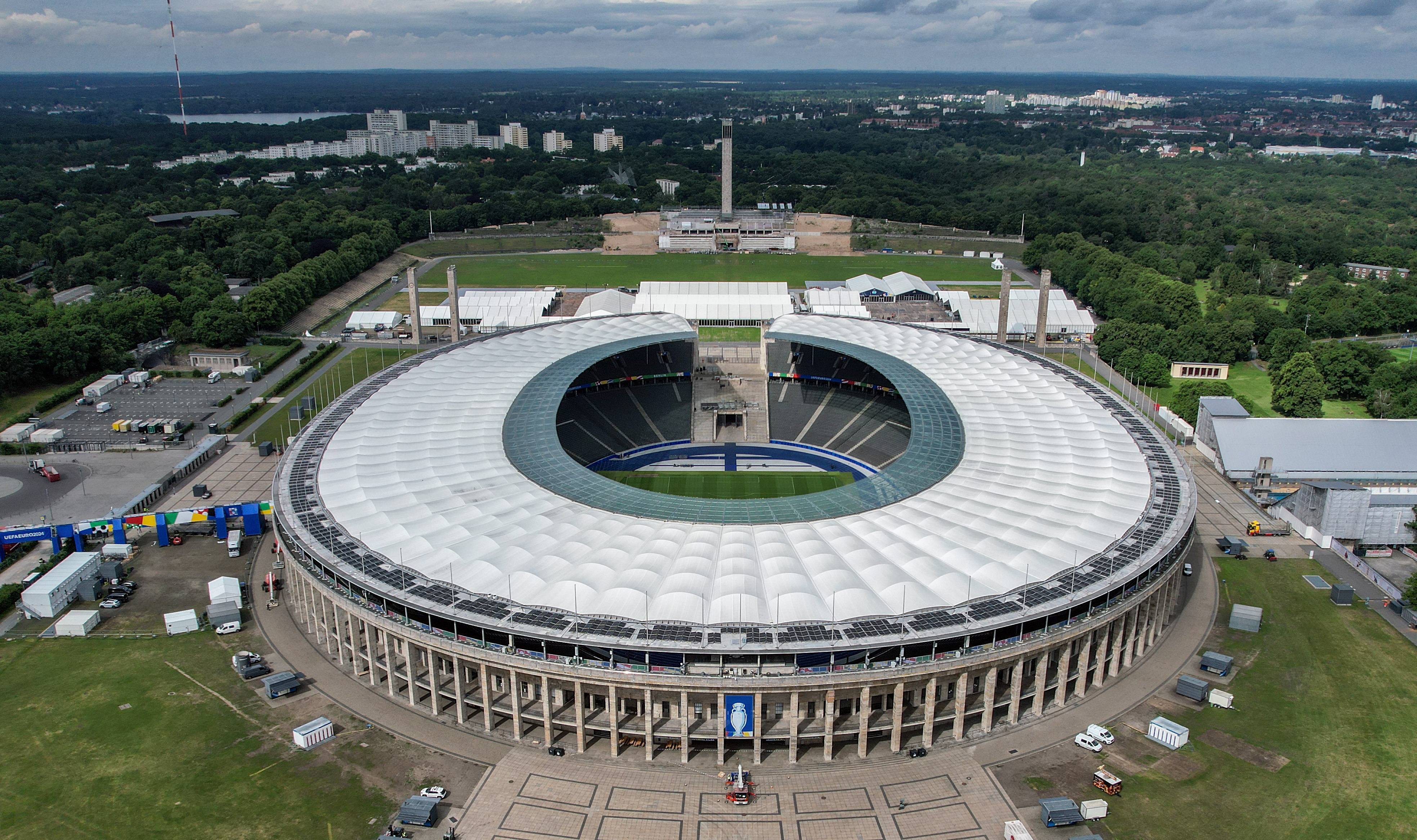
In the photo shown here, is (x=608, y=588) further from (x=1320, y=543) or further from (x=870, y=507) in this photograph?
(x=1320, y=543)

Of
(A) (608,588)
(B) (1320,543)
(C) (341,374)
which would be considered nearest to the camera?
(A) (608,588)

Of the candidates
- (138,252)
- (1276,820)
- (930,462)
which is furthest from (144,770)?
(138,252)

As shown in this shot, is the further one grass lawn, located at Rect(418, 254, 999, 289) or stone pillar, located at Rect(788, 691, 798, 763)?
grass lawn, located at Rect(418, 254, 999, 289)

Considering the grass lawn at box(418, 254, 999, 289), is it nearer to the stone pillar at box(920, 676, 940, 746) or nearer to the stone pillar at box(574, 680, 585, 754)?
the stone pillar at box(920, 676, 940, 746)

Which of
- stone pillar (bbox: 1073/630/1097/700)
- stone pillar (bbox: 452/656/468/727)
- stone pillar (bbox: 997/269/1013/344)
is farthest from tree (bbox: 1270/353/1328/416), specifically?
stone pillar (bbox: 452/656/468/727)

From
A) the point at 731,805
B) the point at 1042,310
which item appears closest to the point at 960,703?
the point at 731,805

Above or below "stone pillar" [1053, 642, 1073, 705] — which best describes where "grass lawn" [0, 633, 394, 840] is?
below

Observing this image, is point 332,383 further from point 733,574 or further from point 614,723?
point 614,723
